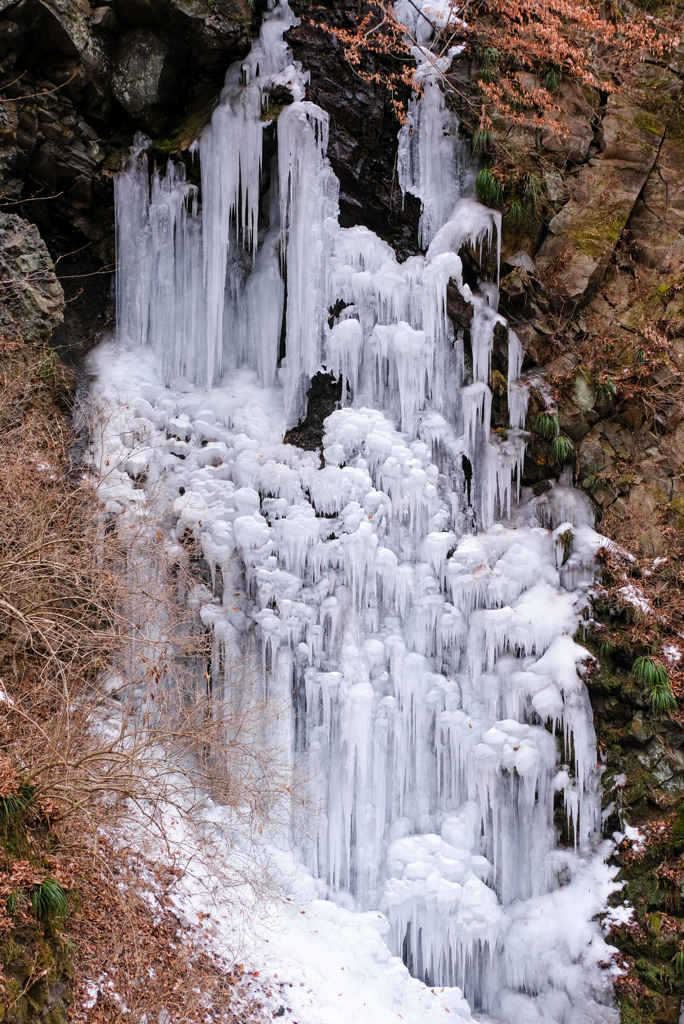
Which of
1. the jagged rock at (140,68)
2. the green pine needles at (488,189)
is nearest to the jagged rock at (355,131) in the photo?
the green pine needles at (488,189)

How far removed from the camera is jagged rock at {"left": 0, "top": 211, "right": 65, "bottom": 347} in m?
7.36

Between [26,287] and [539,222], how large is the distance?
5.42 meters

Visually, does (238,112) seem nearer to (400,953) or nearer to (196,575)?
(196,575)

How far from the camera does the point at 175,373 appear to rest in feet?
28.2

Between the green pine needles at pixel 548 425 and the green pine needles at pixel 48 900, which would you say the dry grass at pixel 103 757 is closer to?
the green pine needles at pixel 48 900

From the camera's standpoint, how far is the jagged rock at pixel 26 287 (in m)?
7.36

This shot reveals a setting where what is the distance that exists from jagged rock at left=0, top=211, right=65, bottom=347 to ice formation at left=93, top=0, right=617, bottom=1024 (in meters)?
0.94

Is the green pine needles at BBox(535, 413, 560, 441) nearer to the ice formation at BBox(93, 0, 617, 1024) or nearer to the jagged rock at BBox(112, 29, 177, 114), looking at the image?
the ice formation at BBox(93, 0, 617, 1024)

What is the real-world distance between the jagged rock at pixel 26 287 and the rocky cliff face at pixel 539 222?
18 mm

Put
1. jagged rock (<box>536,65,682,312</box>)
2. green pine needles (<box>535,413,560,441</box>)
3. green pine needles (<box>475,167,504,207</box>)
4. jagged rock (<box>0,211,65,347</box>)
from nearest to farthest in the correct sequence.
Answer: jagged rock (<box>0,211,65,347</box>) → green pine needles (<box>535,413,560,441</box>) → green pine needles (<box>475,167,504,207</box>) → jagged rock (<box>536,65,682,312</box>)

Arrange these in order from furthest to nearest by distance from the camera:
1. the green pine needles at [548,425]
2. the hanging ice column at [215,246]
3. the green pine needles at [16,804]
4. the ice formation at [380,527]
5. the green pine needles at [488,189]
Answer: the green pine needles at [488,189] < the green pine needles at [548,425] < the hanging ice column at [215,246] < the ice formation at [380,527] < the green pine needles at [16,804]

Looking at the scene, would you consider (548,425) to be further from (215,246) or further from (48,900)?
(48,900)

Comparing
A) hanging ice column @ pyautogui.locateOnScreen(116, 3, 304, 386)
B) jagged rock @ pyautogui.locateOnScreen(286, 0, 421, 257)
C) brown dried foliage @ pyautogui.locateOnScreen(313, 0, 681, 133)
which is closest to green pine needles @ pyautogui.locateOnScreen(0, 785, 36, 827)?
hanging ice column @ pyautogui.locateOnScreen(116, 3, 304, 386)

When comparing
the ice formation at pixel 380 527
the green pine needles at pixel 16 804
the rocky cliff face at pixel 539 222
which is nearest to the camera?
the green pine needles at pixel 16 804
